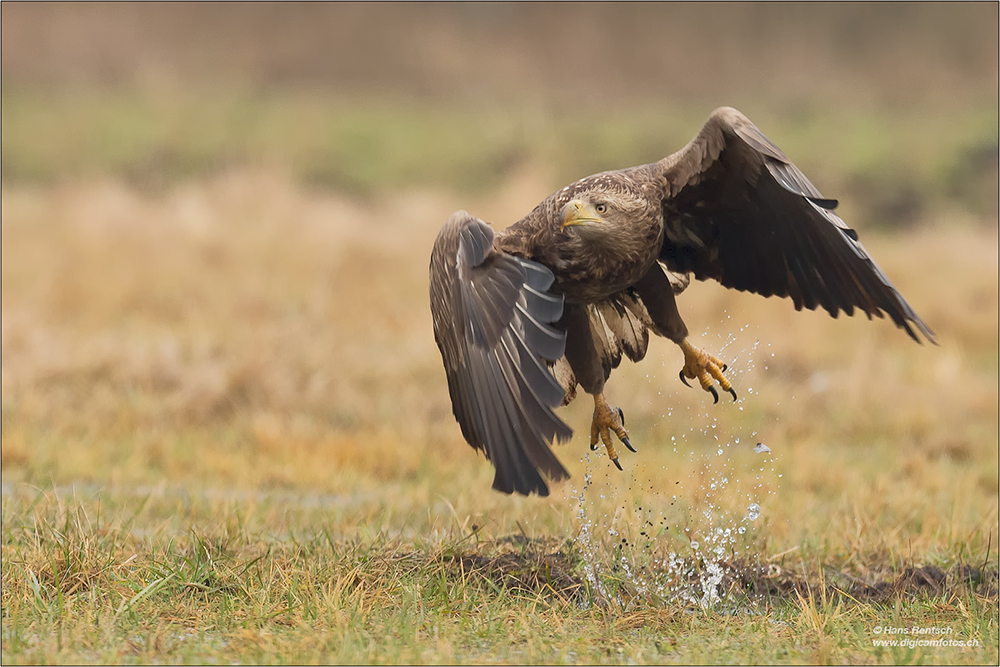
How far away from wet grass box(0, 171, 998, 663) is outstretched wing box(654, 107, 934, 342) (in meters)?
0.81

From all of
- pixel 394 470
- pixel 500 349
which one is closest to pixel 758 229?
pixel 500 349

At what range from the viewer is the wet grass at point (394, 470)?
3.90 m

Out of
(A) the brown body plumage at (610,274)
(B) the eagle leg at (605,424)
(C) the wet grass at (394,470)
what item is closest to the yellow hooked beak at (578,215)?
(A) the brown body plumage at (610,274)

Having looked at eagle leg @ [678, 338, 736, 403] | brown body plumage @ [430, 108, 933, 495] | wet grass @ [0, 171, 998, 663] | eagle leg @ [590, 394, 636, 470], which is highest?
brown body plumage @ [430, 108, 933, 495]

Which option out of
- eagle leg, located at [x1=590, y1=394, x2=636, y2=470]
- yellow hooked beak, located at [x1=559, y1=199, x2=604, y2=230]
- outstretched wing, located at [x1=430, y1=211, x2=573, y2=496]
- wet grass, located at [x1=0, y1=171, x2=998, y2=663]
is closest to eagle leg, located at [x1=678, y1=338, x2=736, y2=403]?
eagle leg, located at [x1=590, y1=394, x2=636, y2=470]

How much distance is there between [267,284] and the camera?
1201cm

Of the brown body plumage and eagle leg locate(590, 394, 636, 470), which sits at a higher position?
the brown body plumage

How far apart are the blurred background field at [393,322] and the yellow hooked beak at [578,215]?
4.30 feet

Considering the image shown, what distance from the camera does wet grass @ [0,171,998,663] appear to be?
390 centimetres

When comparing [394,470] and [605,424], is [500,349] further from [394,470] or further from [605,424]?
[394,470]

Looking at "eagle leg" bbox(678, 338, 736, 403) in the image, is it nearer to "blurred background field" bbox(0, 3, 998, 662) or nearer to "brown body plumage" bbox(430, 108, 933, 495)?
"brown body plumage" bbox(430, 108, 933, 495)

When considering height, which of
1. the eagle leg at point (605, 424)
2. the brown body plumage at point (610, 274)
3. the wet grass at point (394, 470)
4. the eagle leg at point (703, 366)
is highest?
the brown body plumage at point (610, 274)

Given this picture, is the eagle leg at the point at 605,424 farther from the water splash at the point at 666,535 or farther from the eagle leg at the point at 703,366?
the eagle leg at the point at 703,366

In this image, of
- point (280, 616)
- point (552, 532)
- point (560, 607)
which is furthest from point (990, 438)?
point (280, 616)
